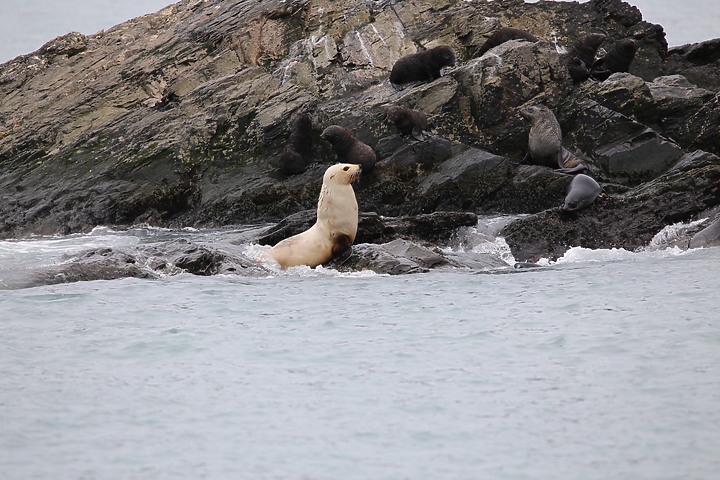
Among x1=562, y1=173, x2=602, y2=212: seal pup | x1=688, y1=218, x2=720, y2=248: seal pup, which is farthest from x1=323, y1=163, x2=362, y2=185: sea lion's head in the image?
x1=688, y1=218, x2=720, y2=248: seal pup

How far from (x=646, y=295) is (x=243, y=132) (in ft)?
37.9

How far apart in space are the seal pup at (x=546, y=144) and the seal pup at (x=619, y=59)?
4.46 m

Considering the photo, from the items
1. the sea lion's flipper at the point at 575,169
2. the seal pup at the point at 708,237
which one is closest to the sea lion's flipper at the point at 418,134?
the sea lion's flipper at the point at 575,169

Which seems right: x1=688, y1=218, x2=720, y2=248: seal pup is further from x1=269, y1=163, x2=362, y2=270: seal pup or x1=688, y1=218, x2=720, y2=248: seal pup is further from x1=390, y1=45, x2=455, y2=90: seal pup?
x1=390, y1=45, x2=455, y2=90: seal pup

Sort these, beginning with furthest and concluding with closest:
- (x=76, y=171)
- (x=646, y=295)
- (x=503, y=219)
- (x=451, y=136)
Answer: (x=76, y=171) < (x=451, y=136) < (x=503, y=219) < (x=646, y=295)

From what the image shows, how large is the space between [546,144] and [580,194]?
3.63 meters

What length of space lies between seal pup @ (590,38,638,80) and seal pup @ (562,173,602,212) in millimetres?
7929

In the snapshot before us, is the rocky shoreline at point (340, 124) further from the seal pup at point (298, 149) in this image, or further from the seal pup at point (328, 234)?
the seal pup at point (328, 234)

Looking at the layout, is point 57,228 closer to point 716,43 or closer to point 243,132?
point 243,132

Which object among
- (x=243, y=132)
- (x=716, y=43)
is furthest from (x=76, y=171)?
(x=716, y=43)

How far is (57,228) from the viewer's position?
16.4 meters

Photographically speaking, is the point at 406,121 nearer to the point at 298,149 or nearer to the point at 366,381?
the point at 298,149

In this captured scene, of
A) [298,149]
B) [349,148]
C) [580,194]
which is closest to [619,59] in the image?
[349,148]

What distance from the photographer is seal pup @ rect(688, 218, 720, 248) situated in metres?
9.29
